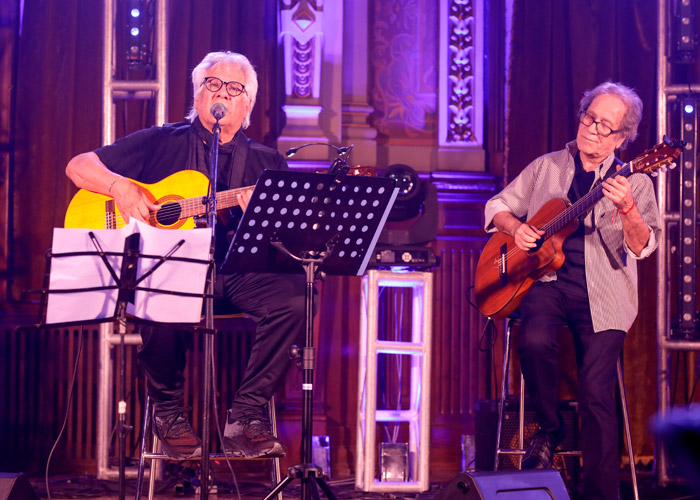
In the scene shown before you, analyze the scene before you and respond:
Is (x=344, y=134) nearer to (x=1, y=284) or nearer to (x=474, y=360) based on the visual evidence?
(x=474, y=360)

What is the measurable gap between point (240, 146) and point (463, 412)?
1.91 m

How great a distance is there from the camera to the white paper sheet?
2438mm

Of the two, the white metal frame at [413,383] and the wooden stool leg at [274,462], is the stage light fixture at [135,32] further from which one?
the wooden stool leg at [274,462]

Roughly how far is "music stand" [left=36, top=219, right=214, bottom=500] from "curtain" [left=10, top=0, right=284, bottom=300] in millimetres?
1811

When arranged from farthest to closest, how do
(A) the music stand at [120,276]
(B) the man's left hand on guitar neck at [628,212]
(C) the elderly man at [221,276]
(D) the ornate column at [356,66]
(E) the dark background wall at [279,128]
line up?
1. (D) the ornate column at [356,66]
2. (E) the dark background wall at [279,128]
3. (B) the man's left hand on guitar neck at [628,212]
4. (C) the elderly man at [221,276]
5. (A) the music stand at [120,276]

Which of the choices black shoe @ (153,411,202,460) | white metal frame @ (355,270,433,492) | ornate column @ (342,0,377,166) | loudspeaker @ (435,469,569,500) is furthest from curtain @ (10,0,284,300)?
loudspeaker @ (435,469,569,500)

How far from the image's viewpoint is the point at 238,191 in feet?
10.2

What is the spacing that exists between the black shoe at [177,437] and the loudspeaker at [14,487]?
621 mm

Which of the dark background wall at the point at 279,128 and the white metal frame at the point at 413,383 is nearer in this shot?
the white metal frame at the point at 413,383

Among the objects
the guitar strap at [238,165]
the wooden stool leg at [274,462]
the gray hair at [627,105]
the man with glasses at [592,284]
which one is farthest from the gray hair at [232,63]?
the gray hair at [627,105]

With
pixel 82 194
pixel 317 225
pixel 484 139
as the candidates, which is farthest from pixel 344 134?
pixel 317 225

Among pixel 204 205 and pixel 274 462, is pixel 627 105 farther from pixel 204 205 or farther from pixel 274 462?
pixel 274 462

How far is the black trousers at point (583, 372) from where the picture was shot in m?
3.11

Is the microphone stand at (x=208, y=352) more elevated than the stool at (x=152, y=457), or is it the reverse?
the microphone stand at (x=208, y=352)
